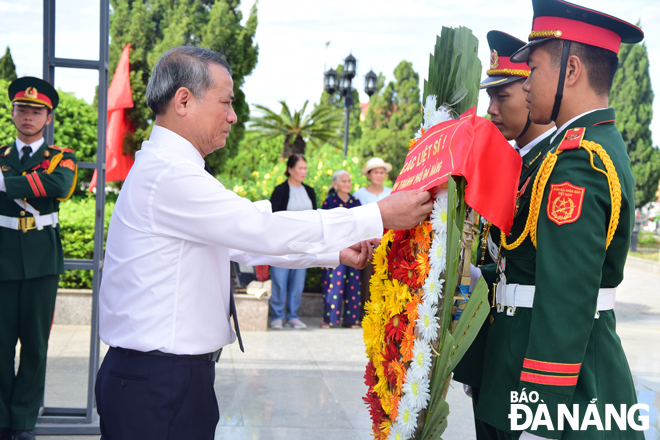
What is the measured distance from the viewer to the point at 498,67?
2.41 metres

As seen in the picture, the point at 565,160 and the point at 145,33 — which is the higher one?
the point at 145,33

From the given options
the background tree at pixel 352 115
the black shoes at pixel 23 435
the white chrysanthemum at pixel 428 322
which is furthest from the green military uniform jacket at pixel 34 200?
the background tree at pixel 352 115

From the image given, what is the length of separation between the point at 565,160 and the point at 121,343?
1.47 meters

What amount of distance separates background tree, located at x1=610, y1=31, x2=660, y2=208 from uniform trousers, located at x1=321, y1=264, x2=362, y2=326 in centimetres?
1653

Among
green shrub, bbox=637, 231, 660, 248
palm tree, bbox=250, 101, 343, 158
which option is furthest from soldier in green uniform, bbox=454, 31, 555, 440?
palm tree, bbox=250, 101, 343, 158

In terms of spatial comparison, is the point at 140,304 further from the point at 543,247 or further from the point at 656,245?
the point at 656,245

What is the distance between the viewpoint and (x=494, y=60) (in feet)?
8.04

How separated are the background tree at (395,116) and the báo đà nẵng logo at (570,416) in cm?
2266

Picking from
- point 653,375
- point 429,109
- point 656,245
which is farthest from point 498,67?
point 656,245

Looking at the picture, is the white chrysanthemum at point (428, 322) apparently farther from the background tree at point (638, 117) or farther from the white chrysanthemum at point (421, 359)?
the background tree at point (638, 117)

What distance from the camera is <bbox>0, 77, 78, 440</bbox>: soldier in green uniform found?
3.44 m

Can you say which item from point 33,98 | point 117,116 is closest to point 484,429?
point 33,98

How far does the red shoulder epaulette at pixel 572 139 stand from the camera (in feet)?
5.45

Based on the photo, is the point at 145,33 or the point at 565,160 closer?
the point at 565,160
